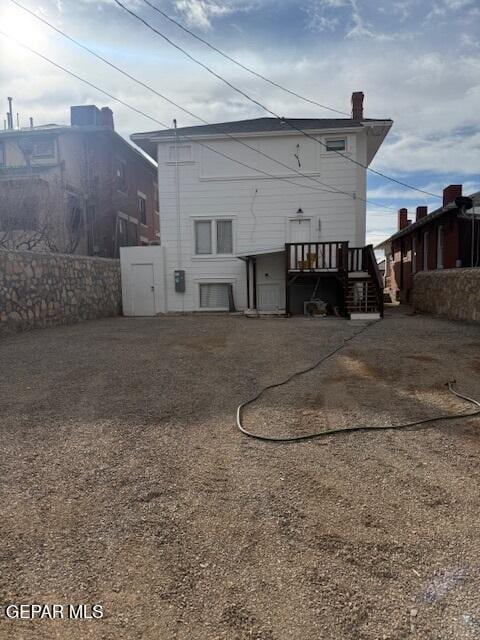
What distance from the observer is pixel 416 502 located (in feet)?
9.05

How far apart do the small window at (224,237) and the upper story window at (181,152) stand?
2672mm

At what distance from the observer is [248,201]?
16750mm

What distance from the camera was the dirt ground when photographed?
1.88 meters

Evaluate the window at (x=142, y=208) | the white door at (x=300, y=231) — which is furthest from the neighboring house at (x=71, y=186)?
the white door at (x=300, y=231)

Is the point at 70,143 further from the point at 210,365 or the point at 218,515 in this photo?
the point at 218,515

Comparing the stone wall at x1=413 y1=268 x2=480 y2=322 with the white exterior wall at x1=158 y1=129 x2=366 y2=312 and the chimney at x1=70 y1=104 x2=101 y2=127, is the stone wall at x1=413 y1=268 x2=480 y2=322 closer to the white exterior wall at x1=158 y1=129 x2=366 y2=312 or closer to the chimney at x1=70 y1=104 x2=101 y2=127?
the white exterior wall at x1=158 y1=129 x2=366 y2=312

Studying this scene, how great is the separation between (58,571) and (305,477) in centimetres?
166

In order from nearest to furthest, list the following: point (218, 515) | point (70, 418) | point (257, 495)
Result: point (218, 515) < point (257, 495) < point (70, 418)

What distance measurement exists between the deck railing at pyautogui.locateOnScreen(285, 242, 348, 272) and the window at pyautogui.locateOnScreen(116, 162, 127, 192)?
11.7 m

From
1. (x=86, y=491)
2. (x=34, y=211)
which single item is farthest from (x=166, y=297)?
(x=86, y=491)

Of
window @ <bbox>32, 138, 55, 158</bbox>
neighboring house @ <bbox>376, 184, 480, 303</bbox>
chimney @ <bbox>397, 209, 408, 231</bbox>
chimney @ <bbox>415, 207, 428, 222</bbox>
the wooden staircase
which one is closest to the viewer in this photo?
the wooden staircase

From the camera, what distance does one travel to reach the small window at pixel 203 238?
56.1 ft

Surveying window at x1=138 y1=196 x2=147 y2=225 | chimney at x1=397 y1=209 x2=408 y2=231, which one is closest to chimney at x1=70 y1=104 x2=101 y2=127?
window at x1=138 y1=196 x2=147 y2=225

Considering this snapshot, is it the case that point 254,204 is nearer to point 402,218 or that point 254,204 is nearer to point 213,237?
point 213,237
